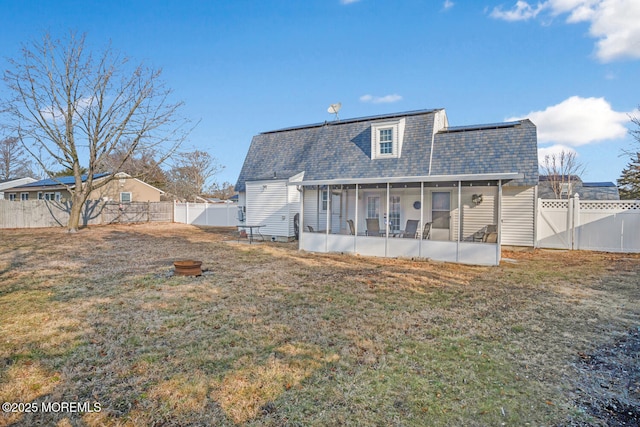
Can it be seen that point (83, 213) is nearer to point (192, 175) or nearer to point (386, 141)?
point (192, 175)

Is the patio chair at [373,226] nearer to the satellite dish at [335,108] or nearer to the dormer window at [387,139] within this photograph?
the dormer window at [387,139]

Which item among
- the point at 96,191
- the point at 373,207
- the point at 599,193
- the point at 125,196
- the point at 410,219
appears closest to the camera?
the point at 410,219

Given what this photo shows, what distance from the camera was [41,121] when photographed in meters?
17.6

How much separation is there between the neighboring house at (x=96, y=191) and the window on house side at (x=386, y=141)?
→ 20360 millimetres

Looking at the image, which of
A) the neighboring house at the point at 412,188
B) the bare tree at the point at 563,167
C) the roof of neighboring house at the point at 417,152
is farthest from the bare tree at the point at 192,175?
the bare tree at the point at 563,167

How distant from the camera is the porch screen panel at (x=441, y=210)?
1237 cm

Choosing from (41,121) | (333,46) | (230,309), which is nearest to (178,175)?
(41,121)

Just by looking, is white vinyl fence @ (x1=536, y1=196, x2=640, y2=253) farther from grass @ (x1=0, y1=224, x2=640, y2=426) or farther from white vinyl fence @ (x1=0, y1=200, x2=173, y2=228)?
white vinyl fence @ (x1=0, y1=200, x2=173, y2=228)

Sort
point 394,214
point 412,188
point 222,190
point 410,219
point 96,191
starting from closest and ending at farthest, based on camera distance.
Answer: point 412,188
point 410,219
point 394,214
point 96,191
point 222,190

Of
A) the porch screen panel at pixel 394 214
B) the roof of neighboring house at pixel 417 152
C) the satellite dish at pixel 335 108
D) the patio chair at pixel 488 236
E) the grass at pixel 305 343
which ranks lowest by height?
the grass at pixel 305 343

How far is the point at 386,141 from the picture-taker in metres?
13.2

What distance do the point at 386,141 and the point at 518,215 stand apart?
5.88 metres

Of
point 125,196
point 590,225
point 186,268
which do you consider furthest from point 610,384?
point 125,196

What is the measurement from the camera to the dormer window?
13016mm
